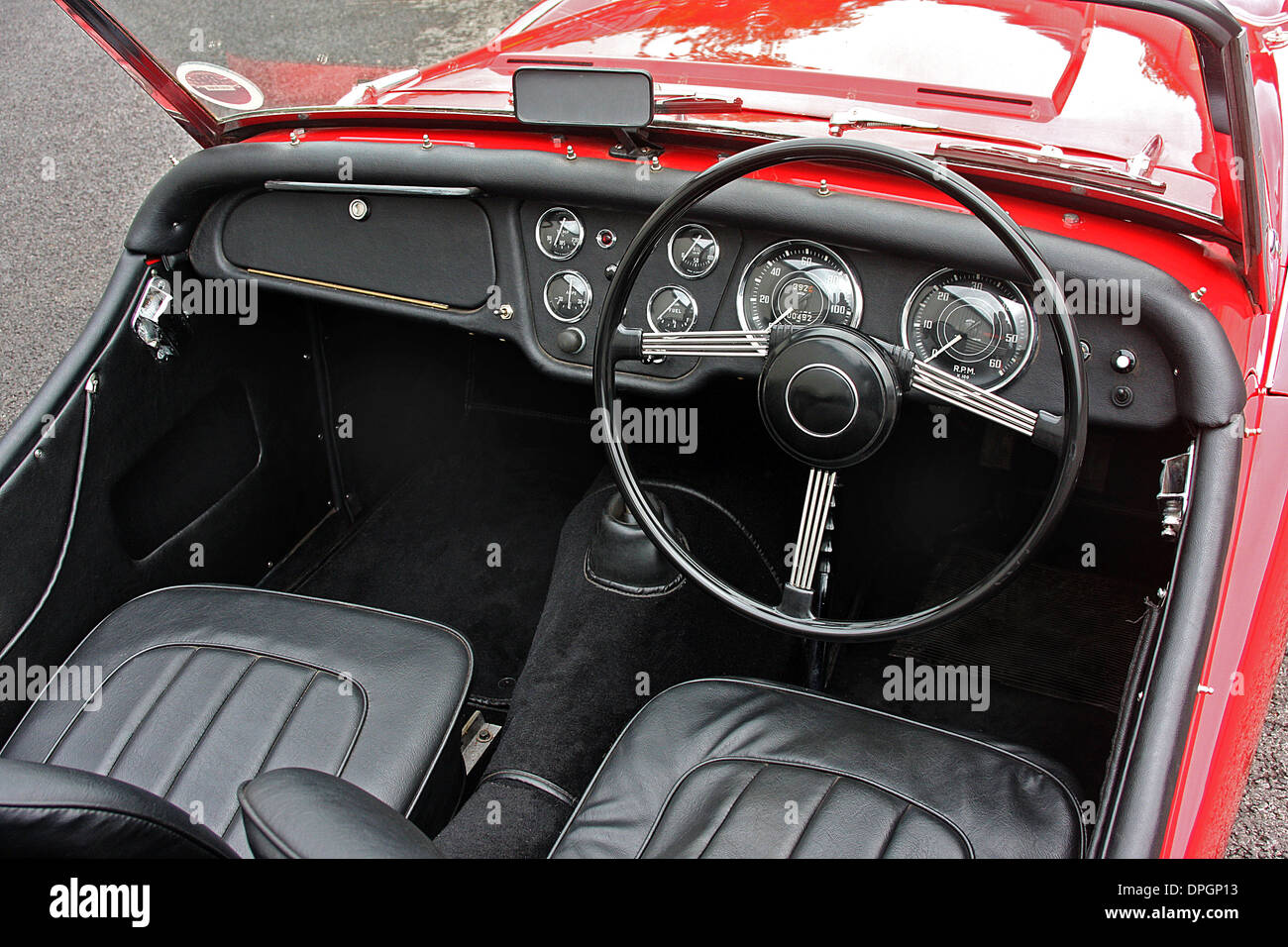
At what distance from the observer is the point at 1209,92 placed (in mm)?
1478

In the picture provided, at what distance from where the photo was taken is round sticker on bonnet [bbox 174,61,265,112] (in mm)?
1966

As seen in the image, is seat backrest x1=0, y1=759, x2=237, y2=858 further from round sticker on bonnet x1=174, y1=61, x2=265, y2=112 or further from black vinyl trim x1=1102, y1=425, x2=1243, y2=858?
round sticker on bonnet x1=174, y1=61, x2=265, y2=112

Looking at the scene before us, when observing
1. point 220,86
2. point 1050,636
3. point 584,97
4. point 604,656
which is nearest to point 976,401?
point 584,97

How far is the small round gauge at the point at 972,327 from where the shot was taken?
149 cm

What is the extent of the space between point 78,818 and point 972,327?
130 cm

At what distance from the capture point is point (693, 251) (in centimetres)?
173

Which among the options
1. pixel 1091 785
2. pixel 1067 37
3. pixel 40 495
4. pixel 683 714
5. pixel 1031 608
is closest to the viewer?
pixel 683 714

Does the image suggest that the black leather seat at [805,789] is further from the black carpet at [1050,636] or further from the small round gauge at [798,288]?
A: the black carpet at [1050,636]

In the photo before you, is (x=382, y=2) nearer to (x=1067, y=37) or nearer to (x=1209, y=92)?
(x=1067, y=37)

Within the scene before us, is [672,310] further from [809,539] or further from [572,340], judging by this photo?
[809,539]

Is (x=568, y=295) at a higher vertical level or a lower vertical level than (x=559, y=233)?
lower

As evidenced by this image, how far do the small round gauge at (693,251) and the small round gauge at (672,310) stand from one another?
0.04 metres
